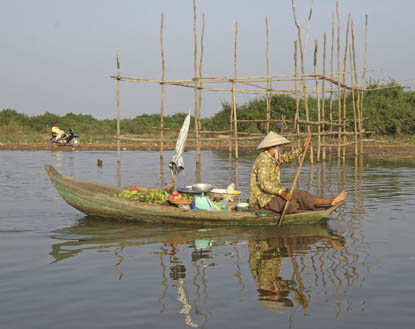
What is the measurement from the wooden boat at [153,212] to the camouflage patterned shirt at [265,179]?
234 millimetres

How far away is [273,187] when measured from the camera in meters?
6.66

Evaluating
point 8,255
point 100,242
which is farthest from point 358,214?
point 8,255

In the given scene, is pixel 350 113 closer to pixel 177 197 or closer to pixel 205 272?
pixel 177 197

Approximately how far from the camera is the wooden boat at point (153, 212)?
678 cm

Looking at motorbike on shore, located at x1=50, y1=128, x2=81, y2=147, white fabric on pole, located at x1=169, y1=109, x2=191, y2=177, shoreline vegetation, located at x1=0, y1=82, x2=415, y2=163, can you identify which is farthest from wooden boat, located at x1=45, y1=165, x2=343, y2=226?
motorbike on shore, located at x1=50, y1=128, x2=81, y2=147

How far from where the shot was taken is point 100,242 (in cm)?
615

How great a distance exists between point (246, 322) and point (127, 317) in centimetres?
81

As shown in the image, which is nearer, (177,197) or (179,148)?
(177,197)

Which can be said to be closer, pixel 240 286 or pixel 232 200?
pixel 240 286

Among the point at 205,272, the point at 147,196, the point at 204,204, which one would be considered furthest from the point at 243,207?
the point at 205,272

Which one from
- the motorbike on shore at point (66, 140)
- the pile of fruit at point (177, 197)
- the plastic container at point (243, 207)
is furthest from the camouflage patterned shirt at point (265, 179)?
the motorbike on shore at point (66, 140)

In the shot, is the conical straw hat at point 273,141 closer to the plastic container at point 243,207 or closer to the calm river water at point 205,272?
the plastic container at point 243,207

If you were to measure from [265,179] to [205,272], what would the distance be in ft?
6.87

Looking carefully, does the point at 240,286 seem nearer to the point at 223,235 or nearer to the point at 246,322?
the point at 246,322
